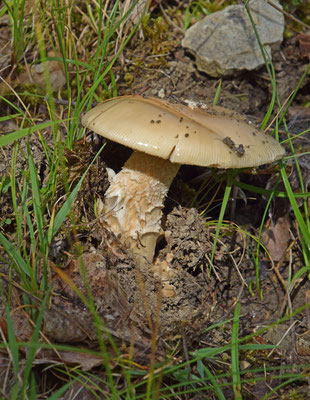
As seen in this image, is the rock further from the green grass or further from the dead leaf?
the green grass

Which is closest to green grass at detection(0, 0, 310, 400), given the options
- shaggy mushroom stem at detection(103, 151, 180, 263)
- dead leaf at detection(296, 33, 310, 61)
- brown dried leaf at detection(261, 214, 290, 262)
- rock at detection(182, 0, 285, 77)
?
brown dried leaf at detection(261, 214, 290, 262)

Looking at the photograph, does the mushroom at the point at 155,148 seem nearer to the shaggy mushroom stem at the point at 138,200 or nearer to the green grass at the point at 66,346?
the shaggy mushroom stem at the point at 138,200

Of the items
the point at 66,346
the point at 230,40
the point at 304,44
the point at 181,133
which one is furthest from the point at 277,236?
the point at 66,346

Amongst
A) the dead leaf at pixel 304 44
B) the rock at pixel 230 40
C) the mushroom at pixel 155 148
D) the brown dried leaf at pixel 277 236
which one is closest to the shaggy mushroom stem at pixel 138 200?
the mushroom at pixel 155 148

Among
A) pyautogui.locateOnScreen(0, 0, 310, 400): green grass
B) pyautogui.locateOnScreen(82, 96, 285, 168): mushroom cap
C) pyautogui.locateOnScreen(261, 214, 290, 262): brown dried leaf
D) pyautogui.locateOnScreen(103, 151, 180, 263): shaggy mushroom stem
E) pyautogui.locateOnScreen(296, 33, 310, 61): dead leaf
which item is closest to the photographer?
pyautogui.locateOnScreen(0, 0, 310, 400): green grass

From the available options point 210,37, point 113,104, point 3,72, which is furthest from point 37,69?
point 210,37

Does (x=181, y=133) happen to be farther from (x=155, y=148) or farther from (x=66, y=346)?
(x=66, y=346)
